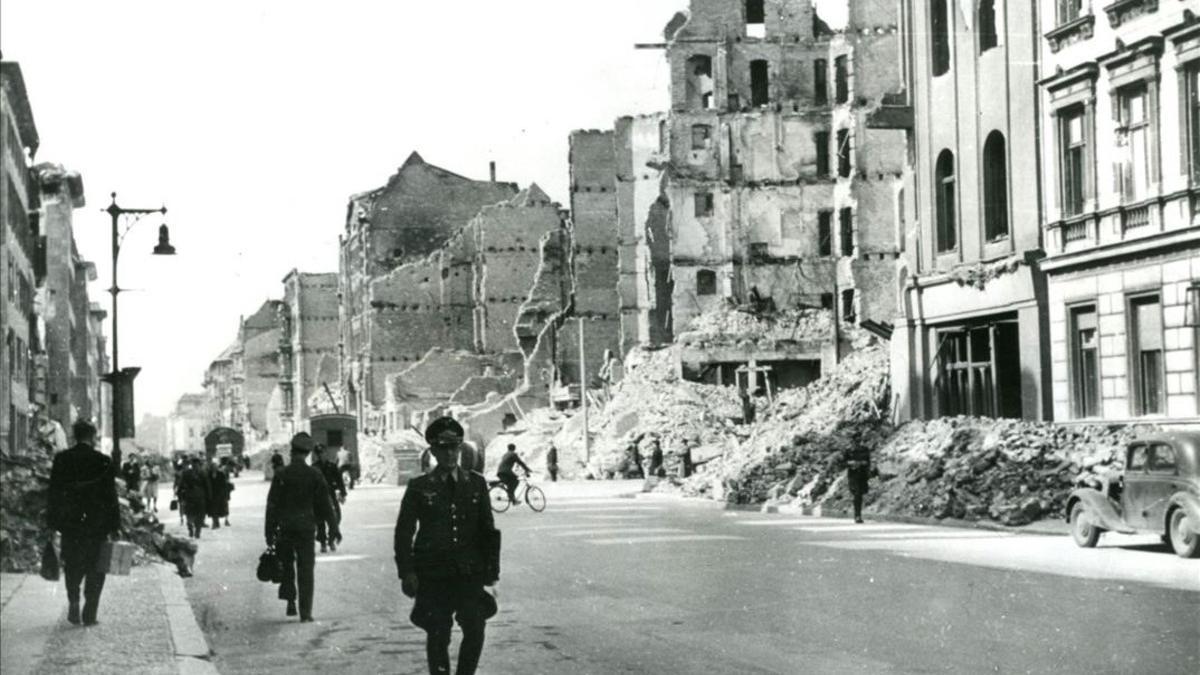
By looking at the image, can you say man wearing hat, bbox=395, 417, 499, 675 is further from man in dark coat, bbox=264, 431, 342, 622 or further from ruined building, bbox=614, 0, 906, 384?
ruined building, bbox=614, 0, 906, 384

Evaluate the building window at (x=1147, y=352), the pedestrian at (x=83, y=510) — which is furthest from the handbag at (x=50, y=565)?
the building window at (x=1147, y=352)

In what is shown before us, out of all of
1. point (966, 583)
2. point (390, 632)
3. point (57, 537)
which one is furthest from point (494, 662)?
point (57, 537)

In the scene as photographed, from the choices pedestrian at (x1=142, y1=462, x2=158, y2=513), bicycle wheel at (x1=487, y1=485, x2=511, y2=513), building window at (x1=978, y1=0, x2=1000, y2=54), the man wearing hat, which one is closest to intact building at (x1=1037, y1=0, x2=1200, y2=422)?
building window at (x1=978, y1=0, x2=1000, y2=54)

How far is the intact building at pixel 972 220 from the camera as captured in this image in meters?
30.5

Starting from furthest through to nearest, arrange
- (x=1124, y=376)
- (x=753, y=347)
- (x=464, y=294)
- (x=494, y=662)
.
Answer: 1. (x=464, y=294)
2. (x=753, y=347)
3. (x=1124, y=376)
4. (x=494, y=662)

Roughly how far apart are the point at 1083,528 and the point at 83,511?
13.9 meters

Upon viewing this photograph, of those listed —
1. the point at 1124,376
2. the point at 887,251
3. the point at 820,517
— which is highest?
the point at 887,251

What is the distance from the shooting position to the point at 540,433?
76.5 m

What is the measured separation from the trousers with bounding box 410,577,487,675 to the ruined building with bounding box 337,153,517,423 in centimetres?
9157

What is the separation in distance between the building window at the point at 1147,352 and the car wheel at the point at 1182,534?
635 centimetres

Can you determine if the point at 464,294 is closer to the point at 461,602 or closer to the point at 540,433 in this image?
the point at 540,433

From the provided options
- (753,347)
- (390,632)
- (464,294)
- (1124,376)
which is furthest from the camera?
(464,294)

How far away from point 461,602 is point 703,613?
17.8 feet

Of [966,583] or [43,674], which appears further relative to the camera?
[966,583]
